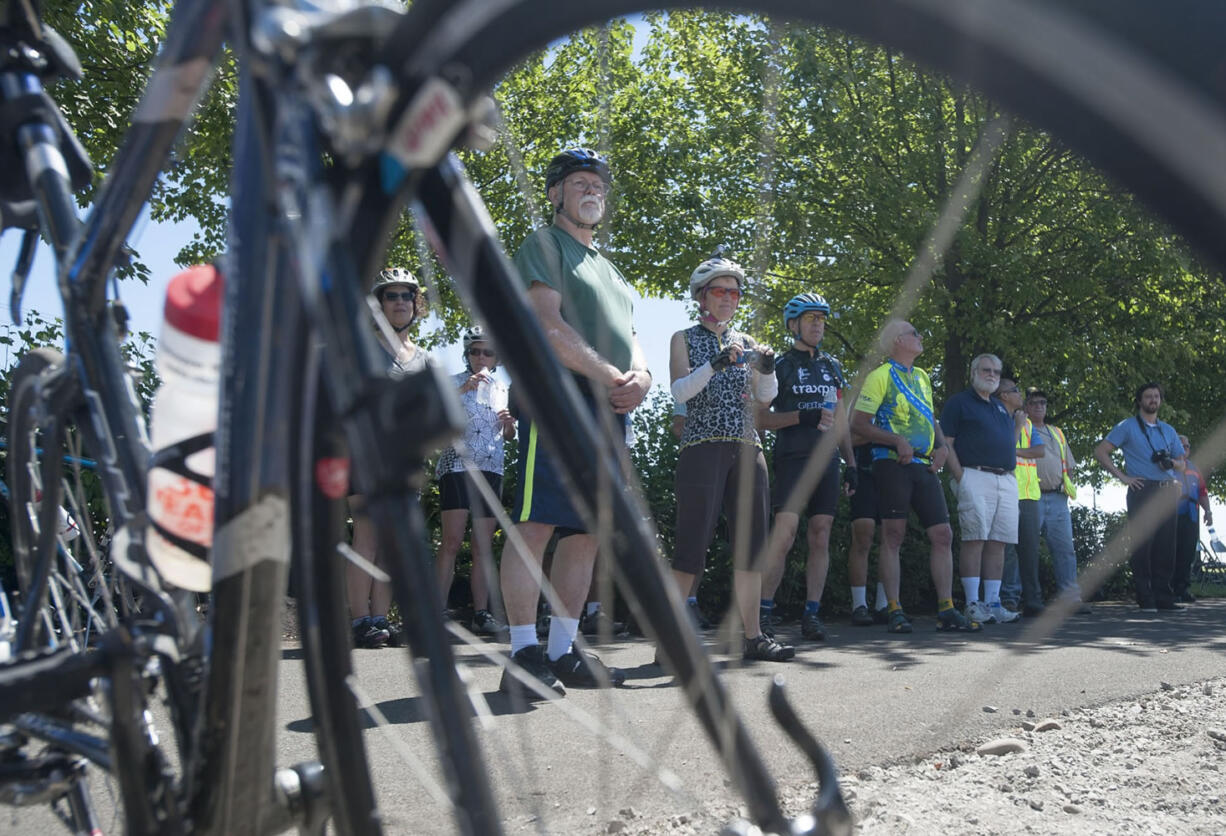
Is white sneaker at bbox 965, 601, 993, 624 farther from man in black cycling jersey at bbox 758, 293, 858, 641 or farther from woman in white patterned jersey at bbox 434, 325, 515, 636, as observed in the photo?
woman in white patterned jersey at bbox 434, 325, 515, 636

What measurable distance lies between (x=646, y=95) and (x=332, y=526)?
16222mm

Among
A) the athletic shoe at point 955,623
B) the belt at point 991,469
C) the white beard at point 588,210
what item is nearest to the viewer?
the white beard at point 588,210

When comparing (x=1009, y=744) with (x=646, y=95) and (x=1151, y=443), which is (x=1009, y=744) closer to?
(x=1151, y=443)

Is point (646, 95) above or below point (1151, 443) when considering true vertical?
above

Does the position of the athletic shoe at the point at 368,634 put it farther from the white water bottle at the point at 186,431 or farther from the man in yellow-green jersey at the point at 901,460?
the white water bottle at the point at 186,431

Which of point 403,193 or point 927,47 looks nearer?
point 927,47

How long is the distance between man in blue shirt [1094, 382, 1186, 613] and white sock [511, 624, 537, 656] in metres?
7.31

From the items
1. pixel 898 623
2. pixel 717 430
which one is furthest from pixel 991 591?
pixel 717 430

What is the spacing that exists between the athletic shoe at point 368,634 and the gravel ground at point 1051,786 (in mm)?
2726

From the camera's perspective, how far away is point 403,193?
993 mm

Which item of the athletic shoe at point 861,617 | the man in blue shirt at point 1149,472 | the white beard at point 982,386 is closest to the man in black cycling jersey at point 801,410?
the athletic shoe at point 861,617

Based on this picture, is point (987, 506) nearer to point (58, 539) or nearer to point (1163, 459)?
point (1163, 459)

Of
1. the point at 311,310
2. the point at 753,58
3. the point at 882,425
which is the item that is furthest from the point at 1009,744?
the point at 753,58

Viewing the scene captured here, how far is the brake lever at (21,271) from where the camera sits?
6.18ft
